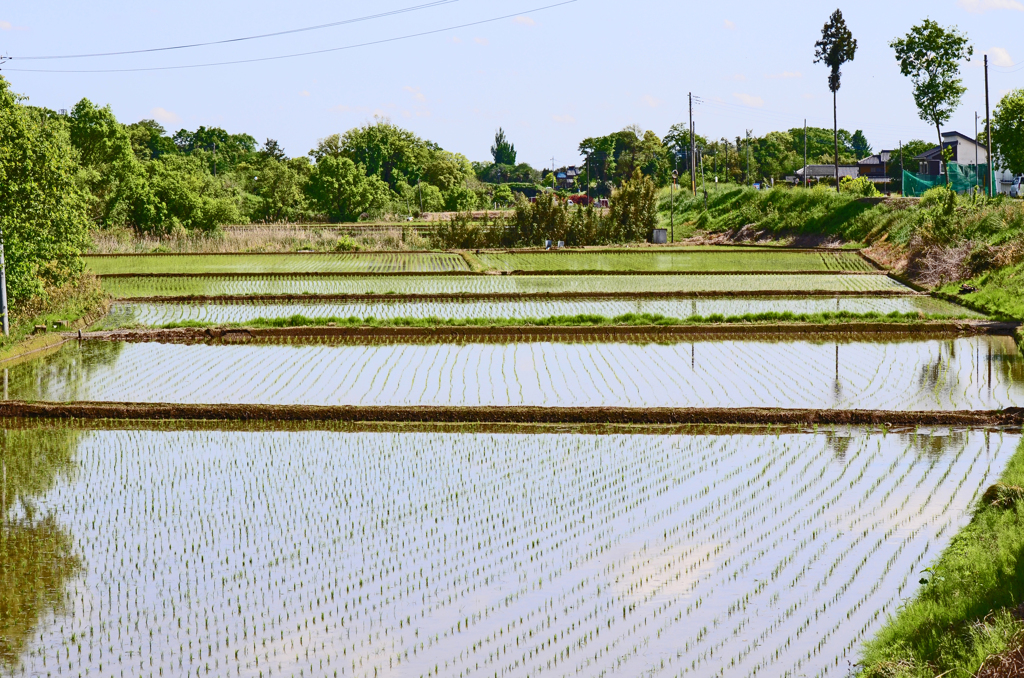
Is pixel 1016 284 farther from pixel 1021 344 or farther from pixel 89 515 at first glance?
pixel 89 515

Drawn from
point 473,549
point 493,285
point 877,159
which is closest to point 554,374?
point 473,549

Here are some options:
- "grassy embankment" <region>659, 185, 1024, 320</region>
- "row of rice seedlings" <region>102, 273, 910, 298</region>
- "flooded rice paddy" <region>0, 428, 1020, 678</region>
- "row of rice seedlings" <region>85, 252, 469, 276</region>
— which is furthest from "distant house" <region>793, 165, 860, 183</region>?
"flooded rice paddy" <region>0, 428, 1020, 678</region>

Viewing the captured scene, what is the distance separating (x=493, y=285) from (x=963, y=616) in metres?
20.0

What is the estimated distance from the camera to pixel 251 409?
12328 mm

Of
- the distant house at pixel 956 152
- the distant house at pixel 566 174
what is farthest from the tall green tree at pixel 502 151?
the distant house at pixel 956 152

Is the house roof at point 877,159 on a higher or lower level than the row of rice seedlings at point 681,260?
higher

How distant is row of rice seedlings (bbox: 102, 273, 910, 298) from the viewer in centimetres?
2397

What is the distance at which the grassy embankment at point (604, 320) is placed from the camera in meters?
18.6

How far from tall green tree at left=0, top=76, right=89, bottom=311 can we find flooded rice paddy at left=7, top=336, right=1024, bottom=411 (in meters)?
1.85

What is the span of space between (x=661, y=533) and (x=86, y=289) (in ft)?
56.8

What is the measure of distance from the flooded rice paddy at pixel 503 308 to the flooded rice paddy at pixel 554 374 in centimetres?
274

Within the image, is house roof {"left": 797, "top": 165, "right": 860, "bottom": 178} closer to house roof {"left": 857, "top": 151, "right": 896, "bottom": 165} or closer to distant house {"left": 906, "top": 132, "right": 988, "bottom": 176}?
house roof {"left": 857, "top": 151, "right": 896, "bottom": 165}

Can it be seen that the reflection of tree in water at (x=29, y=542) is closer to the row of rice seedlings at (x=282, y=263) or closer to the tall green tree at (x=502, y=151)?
the row of rice seedlings at (x=282, y=263)

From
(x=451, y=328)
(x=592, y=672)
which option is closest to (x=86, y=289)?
(x=451, y=328)
